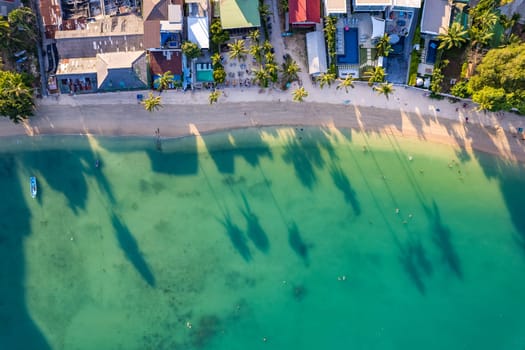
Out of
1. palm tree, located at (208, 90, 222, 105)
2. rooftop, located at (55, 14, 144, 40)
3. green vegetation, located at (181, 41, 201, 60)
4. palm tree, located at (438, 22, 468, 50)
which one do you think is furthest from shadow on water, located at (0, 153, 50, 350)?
palm tree, located at (438, 22, 468, 50)

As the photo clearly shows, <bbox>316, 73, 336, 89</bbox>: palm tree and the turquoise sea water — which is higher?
<bbox>316, 73, 336, 89</bbox>: palm tree

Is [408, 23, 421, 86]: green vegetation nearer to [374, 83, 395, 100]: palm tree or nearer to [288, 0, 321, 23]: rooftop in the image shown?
[374, 83, 395, 100]: palm tree

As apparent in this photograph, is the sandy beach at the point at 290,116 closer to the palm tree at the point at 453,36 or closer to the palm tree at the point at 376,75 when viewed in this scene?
the palm tree at the point at 376,75

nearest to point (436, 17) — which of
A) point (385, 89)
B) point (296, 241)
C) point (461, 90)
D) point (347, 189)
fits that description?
point (461, 90)

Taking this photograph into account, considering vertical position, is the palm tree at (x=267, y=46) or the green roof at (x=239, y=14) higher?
the green roof at (x=239, y=14)

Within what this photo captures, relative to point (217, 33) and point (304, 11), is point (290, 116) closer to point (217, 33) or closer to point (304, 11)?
point (304, 11)

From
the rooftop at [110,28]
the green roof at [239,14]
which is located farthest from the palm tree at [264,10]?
the rooftop at [110,28]
